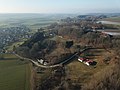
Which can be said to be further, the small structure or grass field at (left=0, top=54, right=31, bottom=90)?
the small structure

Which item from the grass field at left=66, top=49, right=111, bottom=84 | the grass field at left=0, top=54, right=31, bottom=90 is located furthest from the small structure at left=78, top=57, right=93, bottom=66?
the grass field at left=0, top=54, right=31, bottom=90

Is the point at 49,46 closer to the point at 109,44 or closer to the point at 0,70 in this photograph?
the point at 109,44

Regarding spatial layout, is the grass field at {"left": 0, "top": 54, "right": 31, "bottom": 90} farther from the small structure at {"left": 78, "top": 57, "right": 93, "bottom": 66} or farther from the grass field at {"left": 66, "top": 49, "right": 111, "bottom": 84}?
the small structure at {"left": 78, "top": 57, "right": 93, "bottom": 66}

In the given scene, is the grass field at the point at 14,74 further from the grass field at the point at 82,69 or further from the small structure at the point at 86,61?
the small structure at the point at 86,61

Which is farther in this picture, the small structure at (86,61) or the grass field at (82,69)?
the small structure at (86,61)

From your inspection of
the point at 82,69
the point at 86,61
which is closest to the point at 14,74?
the point at 82,69

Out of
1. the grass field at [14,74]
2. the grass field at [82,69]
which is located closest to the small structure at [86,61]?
the grass field at [82,69]

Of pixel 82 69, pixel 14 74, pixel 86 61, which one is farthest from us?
pixel 86 61

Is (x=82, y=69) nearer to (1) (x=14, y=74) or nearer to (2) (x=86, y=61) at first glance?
(2) (x=86, y=61)
